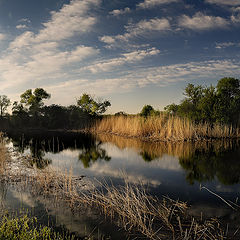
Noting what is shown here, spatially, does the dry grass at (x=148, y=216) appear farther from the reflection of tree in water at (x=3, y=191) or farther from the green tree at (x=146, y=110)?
the green tree at (x=146, y=110)

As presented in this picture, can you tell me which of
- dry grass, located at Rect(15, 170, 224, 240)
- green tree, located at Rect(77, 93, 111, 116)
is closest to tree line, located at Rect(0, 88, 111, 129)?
green tree, located at Rect(77, 93, 111, 116)

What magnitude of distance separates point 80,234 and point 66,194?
1.42 metres

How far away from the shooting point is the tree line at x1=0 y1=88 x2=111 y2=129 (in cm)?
2508

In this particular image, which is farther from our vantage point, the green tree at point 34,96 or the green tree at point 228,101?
the green tree at point 34,96

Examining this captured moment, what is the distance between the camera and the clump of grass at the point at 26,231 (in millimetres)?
2755

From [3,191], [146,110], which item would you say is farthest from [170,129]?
[3,191]

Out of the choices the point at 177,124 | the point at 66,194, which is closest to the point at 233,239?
the point at 66,194

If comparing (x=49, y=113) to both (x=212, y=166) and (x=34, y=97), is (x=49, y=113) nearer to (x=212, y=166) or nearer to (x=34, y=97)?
(x=34, y=97)

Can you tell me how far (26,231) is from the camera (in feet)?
9.54

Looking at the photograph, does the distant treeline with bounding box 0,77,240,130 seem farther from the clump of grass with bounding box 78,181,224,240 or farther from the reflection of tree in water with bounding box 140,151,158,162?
the clump of grass with bounding box 78,181,224,240

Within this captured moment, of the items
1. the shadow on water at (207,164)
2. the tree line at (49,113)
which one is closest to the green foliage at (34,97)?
the tree line at (49,113)

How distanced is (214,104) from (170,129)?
518 centimetres

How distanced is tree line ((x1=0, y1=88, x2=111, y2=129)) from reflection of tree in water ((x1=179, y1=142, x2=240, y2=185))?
56.1 ft

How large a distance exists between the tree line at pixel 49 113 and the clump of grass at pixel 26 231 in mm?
20982
